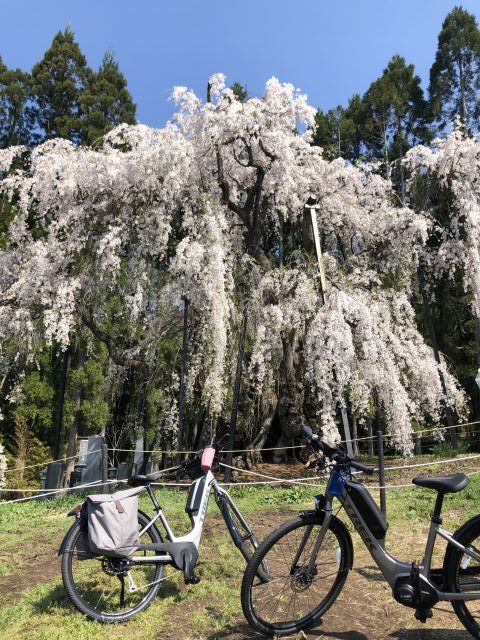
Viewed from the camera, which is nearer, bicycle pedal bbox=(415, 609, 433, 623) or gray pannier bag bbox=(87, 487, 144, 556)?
bicycle pedal bbox=(415, 609, 433, 623)

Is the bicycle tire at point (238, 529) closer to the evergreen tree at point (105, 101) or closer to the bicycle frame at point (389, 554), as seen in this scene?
the bicycle frame at point (389, 554)

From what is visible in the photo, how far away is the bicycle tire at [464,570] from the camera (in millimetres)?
2584

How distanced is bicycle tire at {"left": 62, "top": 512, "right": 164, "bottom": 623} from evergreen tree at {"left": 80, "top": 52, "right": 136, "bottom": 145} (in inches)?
810

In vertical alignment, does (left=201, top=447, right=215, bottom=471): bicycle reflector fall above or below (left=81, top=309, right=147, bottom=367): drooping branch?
below

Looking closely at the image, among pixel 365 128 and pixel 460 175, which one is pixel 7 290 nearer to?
pixel 460 175

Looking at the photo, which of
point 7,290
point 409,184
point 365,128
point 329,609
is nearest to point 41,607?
point 329,609

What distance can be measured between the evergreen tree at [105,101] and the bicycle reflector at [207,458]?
20511 millimetres

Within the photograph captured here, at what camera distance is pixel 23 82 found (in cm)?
2333

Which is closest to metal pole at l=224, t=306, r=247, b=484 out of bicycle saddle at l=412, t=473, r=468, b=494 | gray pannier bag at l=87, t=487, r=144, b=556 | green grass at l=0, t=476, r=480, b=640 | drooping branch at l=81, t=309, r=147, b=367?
green grass at l=0, t=476, r=480, b=640

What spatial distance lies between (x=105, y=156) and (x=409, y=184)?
752cm

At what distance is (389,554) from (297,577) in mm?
533

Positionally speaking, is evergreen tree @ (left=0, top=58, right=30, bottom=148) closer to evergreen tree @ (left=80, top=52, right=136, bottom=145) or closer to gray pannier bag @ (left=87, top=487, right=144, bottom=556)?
evergreen tree @ (left=80, top=52, right=136, bottom=145)

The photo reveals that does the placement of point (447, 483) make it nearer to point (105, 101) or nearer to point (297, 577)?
point (297, 577)

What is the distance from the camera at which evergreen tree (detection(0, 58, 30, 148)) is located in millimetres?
22172
